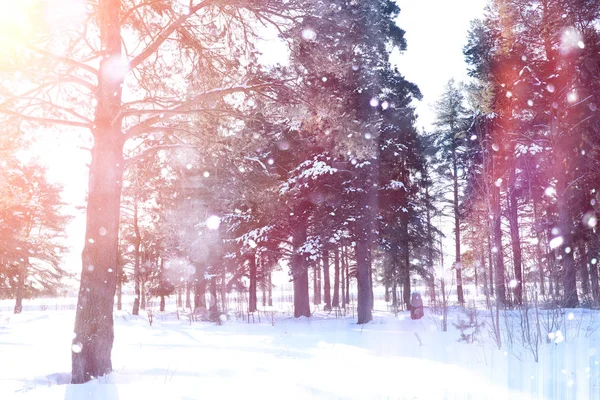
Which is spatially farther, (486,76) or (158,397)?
(486,76)

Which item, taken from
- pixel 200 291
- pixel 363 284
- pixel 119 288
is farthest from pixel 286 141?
pixel 119 288

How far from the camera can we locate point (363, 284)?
596 inches

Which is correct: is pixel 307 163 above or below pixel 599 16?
below

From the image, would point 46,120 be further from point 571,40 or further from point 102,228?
point 571,40

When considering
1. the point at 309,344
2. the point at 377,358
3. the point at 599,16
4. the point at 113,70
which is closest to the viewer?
the point at 113,70

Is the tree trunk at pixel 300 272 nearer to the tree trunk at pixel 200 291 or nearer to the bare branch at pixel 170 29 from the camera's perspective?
the tree trunk at pixel 200 291

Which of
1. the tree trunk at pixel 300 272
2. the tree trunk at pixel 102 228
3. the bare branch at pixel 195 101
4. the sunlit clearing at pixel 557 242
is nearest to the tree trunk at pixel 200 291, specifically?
the tree trunk at pixel 300 272

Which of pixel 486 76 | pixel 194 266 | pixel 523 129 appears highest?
pixel 486 76

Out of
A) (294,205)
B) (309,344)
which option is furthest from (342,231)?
(309,344)

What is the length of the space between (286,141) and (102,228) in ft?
38.3

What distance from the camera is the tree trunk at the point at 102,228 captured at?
20.7ft

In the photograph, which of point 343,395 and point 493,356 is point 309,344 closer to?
point 493,356

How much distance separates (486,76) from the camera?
60.8 feet

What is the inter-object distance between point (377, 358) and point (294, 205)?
35.1 feet
